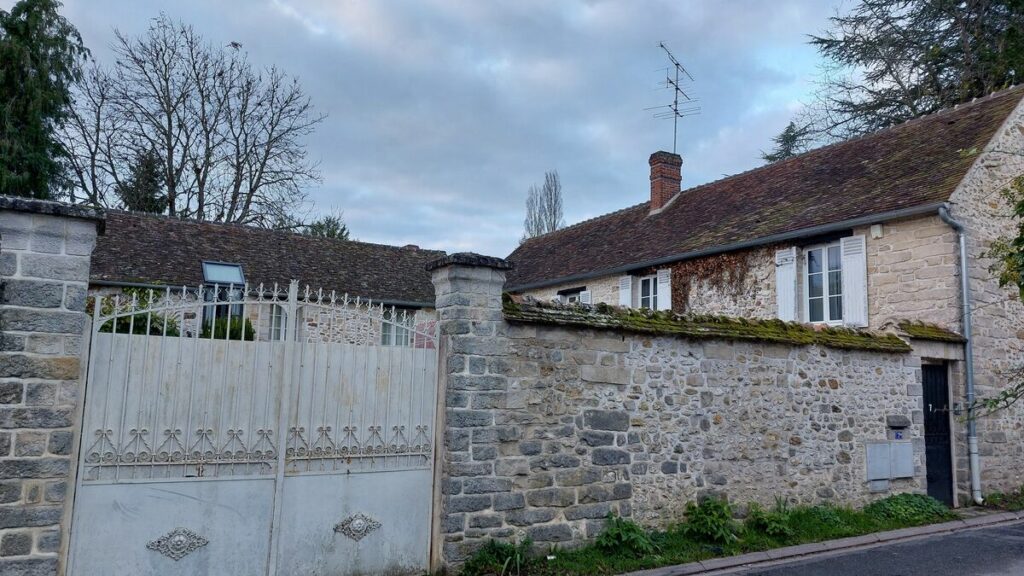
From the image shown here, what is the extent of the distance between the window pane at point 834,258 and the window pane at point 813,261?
0.61ft

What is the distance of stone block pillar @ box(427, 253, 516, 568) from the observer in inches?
238

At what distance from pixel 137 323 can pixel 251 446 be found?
2.24m

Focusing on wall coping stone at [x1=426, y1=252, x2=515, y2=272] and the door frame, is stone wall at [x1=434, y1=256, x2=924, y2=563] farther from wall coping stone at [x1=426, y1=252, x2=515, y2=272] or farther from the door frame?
the door frame

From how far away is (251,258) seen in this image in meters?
17.1

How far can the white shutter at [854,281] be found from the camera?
1160 centimetres

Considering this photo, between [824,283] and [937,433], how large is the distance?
3.13m

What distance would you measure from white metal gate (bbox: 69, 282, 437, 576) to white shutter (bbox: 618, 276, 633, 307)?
390 inches

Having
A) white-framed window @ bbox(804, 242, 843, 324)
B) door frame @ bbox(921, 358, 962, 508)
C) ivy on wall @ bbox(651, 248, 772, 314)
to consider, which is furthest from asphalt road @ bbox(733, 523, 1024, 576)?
ivy on wall @ bbox(651, 248, 772, 314)

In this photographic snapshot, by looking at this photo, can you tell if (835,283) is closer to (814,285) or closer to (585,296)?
(814,285)

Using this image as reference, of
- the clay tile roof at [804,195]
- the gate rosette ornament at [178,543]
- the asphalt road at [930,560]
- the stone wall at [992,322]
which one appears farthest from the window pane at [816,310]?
the gate rosette ornament at [178,543]

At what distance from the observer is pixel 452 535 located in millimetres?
5988

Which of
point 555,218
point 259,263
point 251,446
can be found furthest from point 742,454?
point 555,218

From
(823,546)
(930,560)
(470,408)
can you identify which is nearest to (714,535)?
(823,546)

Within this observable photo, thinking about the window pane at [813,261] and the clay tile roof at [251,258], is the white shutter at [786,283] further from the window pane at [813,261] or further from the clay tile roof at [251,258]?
the clay tile roof at [251,258]
